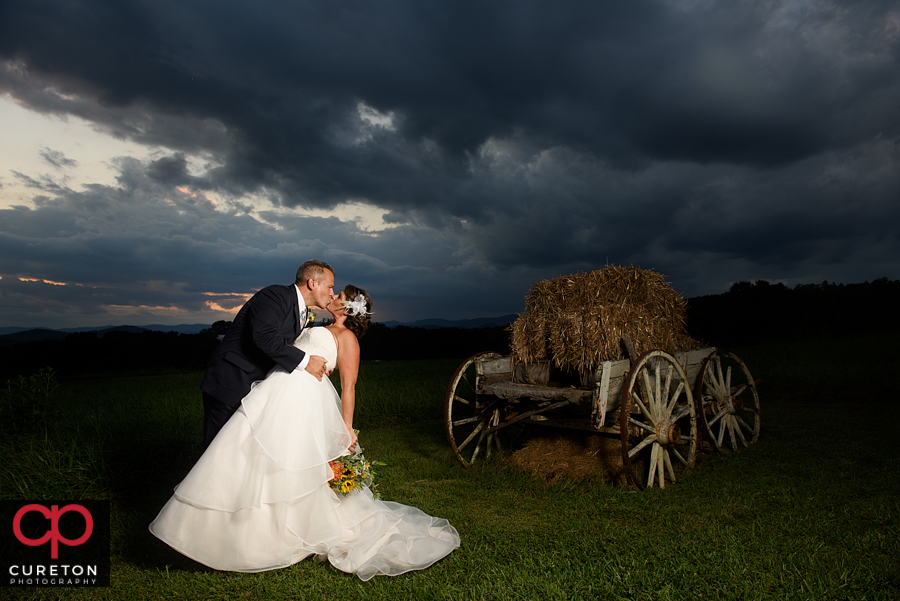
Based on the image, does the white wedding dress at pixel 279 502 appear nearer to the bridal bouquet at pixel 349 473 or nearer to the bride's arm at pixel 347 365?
the bridal bouquet at pixel 349 473

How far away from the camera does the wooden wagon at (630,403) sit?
445 centimetres

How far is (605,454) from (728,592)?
2.54 meters

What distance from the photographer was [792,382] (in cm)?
1105

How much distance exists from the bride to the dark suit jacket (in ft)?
0.48

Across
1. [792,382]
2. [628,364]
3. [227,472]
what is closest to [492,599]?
[227,472]

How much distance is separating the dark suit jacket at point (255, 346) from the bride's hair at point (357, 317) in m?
0.59

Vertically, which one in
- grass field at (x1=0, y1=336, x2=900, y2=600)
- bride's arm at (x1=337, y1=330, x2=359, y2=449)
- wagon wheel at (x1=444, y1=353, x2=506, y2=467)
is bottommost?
grass field at (x1=0, y1=336, x2=900, y2=600)

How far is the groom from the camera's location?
292 centimetres

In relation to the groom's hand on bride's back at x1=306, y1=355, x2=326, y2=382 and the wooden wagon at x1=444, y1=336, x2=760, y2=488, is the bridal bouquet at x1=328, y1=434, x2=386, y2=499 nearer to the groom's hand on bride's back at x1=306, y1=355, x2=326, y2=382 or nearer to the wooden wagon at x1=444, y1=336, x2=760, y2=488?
the groom's hand on bride's back at x1=306, y1=355, x2=326, y2=382

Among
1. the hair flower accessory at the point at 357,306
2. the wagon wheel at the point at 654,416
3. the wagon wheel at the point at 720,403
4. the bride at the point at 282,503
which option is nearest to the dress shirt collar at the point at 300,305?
the bride at the point at 282,503

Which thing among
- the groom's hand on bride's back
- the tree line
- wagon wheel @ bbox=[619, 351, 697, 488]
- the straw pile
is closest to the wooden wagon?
wagon wheel @ bbox=[619, 351, 697, 488]

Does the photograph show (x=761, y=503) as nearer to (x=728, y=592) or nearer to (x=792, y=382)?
(x=728, y=592)

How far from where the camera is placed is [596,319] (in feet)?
16.4

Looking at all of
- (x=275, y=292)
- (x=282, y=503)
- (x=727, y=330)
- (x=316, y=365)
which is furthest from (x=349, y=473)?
(x=727, y=330)
